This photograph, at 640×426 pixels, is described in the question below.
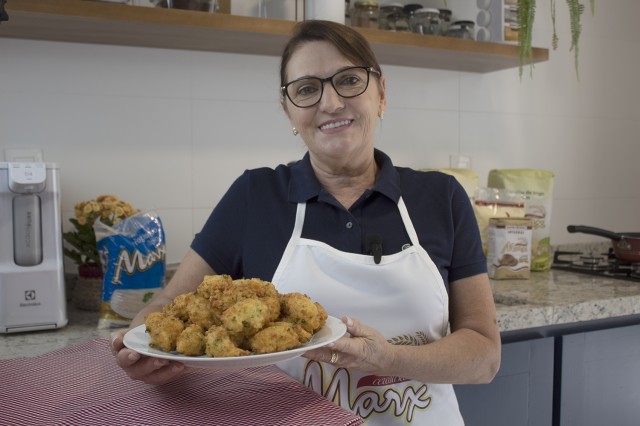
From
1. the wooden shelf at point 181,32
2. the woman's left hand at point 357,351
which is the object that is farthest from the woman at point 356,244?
the wooden shelf at point 181,32

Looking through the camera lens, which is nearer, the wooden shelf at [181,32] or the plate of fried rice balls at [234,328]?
the plate of fried rice balls at [234,328]

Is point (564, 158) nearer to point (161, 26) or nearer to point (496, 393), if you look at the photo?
point (496, 393)

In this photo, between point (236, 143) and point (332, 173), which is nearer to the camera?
point (332, 173)

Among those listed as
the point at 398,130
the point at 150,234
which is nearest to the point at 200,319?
the point at 150,234

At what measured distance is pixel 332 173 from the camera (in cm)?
124

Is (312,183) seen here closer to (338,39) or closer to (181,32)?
(338,39)

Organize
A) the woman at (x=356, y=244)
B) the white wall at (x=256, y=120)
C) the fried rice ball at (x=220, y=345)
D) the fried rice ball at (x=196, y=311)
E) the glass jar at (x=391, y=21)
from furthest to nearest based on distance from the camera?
the glass jar at (x=391, y=21), the white wall at (x=256, y=120), the woman at (x=356, y=244), the fried rice ball at (x=196, y=311), the fried rice ball at (x=220, y=345)

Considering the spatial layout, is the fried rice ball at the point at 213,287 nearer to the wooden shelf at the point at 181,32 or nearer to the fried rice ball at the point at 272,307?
the fried rice ball at the point at 272,307

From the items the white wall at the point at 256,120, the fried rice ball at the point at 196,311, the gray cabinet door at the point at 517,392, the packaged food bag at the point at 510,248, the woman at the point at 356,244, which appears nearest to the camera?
the fried rice ball at the point at 196,311

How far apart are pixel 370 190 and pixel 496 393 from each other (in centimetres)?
63

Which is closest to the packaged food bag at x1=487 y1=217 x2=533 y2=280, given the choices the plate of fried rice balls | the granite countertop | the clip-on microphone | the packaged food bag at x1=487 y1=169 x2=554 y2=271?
the granite countertop

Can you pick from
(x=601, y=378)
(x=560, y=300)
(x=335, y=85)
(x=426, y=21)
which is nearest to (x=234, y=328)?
(x=335, y=85)

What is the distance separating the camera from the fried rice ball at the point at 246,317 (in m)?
0.84

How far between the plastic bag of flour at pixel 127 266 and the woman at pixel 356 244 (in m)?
0.28
